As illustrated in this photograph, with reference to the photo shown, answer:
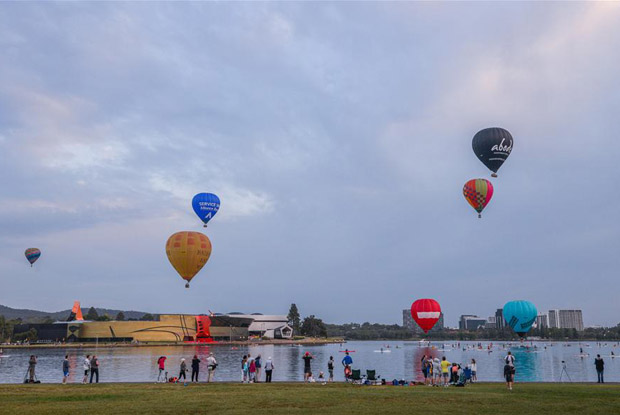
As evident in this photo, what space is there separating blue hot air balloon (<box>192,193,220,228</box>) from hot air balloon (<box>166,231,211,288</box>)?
2.92 meters

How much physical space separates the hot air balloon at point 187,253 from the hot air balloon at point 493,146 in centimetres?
3322

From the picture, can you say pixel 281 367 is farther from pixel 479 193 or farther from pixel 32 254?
pixel 32 254

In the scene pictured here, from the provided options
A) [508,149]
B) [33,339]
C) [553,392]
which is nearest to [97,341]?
[33,339]

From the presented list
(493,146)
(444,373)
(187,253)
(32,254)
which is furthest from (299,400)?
(32,254)

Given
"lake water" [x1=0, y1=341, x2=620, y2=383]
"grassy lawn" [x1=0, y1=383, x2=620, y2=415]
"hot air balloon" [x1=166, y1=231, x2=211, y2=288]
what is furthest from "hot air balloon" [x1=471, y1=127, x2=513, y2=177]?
"hot air balloon" [x1=166, y1=231, x2=211, y2=288]

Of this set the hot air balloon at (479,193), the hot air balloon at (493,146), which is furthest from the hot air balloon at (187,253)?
the hot air balloon at (493,146)

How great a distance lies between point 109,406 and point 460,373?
23.3 metres

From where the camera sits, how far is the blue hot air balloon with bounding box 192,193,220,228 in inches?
2494

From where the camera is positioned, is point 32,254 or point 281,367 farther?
point 32,254

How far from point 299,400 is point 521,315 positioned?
41.4 metres

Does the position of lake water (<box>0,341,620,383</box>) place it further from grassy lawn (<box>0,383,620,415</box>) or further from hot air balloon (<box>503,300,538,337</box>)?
grassy lawn (<box>0,383,620,415</box>)

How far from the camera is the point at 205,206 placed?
63.4 metres

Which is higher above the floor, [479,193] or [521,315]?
[479,193]

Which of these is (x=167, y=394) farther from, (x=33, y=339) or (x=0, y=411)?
(x=33, y=339)
